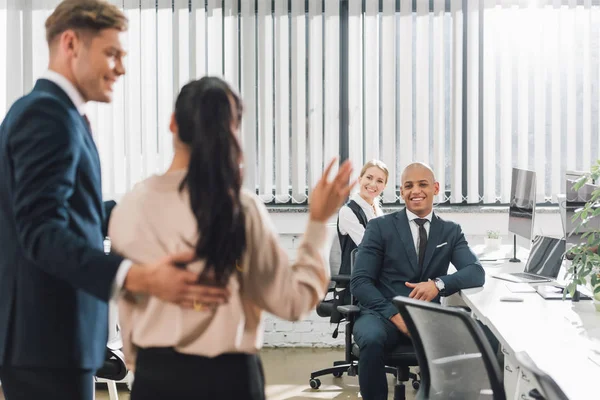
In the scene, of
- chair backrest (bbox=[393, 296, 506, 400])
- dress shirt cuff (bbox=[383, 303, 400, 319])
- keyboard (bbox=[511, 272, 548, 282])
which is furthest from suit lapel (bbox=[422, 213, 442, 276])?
chair backrest (bbox=[393, 296, 506, 400])

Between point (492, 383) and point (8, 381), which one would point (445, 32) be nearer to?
point (492, 383)

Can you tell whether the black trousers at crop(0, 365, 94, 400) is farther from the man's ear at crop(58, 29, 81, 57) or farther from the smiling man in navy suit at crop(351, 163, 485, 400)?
the smiling man in navy suit at crop(351, 163, 485, 400)

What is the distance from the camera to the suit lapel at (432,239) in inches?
155

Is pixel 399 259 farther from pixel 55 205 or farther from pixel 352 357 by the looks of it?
pixel 55 205

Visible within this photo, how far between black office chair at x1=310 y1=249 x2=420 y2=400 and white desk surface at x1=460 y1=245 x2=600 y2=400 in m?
0.38

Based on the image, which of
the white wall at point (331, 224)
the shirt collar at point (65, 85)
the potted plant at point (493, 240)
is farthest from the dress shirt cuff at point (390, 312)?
the shirt collar at point (65, 85)

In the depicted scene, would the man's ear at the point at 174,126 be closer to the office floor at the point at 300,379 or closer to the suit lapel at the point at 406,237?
the suit lapel at the point at 406,237

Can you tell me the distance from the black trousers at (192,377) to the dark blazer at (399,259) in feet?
8.11

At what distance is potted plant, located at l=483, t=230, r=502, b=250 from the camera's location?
211 inches

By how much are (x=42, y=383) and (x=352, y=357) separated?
2606mm

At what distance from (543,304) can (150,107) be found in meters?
3.24

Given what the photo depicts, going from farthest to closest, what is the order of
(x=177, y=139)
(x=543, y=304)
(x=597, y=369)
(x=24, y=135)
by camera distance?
(x=543, y=304), (x=597, y=369), (x=24, y=135), (x=177, y=139)

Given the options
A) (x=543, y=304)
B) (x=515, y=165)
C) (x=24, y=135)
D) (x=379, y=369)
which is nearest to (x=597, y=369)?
(x=543, y=304)

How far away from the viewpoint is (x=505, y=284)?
13.1 ft
